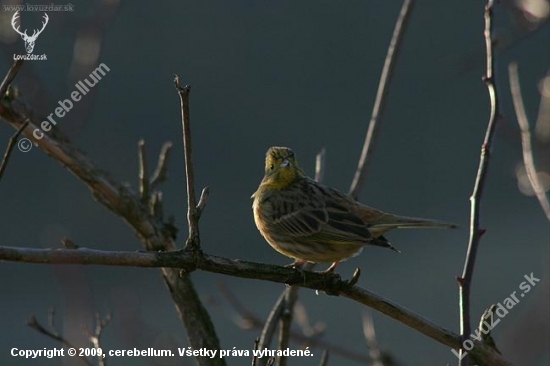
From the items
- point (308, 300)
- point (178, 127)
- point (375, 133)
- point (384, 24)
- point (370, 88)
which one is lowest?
point (375, 133)

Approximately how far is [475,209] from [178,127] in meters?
14.0

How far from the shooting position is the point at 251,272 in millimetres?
3875

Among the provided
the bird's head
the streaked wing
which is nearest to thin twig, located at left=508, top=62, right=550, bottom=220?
the streaked wing

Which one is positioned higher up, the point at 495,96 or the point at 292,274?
the point at 495,96

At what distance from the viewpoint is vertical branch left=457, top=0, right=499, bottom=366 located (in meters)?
3.12

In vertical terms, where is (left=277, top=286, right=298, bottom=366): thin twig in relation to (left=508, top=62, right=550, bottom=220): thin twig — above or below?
below

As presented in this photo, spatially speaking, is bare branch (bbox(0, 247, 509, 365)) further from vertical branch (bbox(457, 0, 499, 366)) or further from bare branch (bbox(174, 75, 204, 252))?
vertical branch (bbox(457, 0, 499, 366))

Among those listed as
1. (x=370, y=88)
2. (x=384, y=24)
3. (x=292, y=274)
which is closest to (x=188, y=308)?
(x=292, y=274)

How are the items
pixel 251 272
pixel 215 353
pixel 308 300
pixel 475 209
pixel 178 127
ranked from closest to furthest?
pixel 475 209
pixel 251 272
pixel 215 353
pixel 308 300
pixel 178 127

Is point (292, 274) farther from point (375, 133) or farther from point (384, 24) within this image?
point (384, 24)

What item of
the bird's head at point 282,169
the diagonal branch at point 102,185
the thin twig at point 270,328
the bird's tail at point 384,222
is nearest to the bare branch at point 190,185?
the thin twig at point 270,328

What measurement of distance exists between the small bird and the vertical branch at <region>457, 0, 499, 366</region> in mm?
2172

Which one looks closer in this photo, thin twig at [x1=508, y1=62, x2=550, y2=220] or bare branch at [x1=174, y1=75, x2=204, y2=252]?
bare branch at [x1=174, y1=75, x2=204, y2=252]

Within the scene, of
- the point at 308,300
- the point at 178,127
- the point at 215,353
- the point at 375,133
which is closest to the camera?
the point at 215,353
